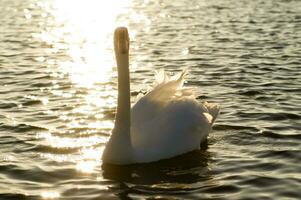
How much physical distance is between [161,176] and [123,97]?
140cm

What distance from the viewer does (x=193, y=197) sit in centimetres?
914

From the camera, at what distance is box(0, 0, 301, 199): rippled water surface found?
32.1 ft

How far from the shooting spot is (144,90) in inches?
651

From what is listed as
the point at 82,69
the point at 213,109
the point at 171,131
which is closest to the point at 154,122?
the point at 171,131

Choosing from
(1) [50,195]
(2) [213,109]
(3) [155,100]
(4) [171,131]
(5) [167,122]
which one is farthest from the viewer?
Result: (2) [213,109]

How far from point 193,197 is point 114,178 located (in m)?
1.47

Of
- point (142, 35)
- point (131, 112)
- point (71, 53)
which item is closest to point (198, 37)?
point (142, 35)

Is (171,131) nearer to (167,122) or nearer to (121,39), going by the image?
(167,122)

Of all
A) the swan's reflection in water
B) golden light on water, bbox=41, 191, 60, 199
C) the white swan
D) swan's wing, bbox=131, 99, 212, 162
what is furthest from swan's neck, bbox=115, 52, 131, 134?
golden light on water, bbox=41, 191, 60, 199

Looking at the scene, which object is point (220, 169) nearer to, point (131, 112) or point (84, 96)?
point (131, 112)

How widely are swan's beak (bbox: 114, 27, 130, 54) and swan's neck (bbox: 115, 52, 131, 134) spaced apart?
80 mm

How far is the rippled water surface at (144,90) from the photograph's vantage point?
32.1ft

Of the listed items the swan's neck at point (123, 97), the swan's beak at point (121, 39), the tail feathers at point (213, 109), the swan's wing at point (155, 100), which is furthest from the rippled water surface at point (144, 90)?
the swan's beak at point (121, 39)

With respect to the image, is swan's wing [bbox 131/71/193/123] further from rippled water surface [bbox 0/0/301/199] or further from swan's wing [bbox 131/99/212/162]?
rippled water surface [bbox 0/0/301/199]
